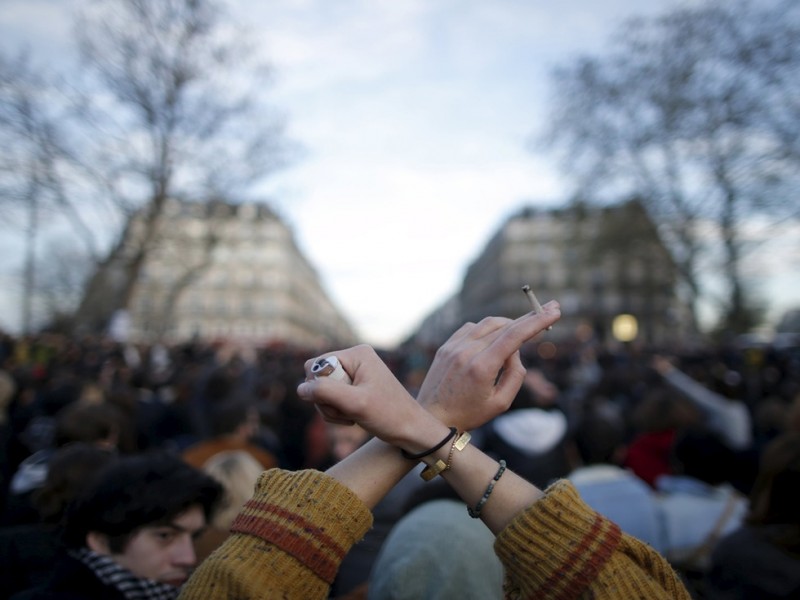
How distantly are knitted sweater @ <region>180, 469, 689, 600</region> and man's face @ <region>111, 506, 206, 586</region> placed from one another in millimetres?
872

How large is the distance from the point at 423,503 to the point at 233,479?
1.16m

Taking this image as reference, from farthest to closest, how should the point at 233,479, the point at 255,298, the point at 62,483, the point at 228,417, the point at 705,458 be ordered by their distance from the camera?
1. the point at 255,298
2. the point at 228,417
3. the point at 705,458
4. the point at 233,479
5. the point at 62,483

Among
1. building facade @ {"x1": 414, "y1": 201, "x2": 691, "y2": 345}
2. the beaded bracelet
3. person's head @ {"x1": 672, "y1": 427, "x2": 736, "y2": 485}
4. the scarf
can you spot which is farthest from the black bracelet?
building facade @ {"x1": 414, "y1": 201, "x2": 691, "y2": 345}

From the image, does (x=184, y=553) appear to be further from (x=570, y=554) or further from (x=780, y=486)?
(x=780, y=486)

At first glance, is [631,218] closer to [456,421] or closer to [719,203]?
[719,203]

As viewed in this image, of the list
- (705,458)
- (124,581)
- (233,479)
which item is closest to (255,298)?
(233,479)

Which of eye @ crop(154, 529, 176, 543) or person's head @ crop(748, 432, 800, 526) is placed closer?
eye @ crop(154, 529, 176, 543)

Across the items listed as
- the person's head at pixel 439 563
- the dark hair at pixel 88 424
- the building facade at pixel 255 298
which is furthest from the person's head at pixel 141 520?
the building facade at pixel 255 298

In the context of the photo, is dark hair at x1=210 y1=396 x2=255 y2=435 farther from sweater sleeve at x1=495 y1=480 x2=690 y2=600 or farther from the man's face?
sweater sleeve at x1=495 y1=480 x2=690 y2=600

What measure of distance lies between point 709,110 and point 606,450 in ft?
55.9

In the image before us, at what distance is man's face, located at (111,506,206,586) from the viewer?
6.37 feet

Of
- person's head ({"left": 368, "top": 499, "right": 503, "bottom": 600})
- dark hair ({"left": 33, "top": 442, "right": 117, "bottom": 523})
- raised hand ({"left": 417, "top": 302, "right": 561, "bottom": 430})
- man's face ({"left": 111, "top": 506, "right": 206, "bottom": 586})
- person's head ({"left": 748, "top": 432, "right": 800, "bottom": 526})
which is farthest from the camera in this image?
dark hair ({"left": 33, "top": 442, "right": 117, "bottom": 523})

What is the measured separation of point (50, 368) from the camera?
9.04 m

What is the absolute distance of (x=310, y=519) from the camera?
1.14 m
